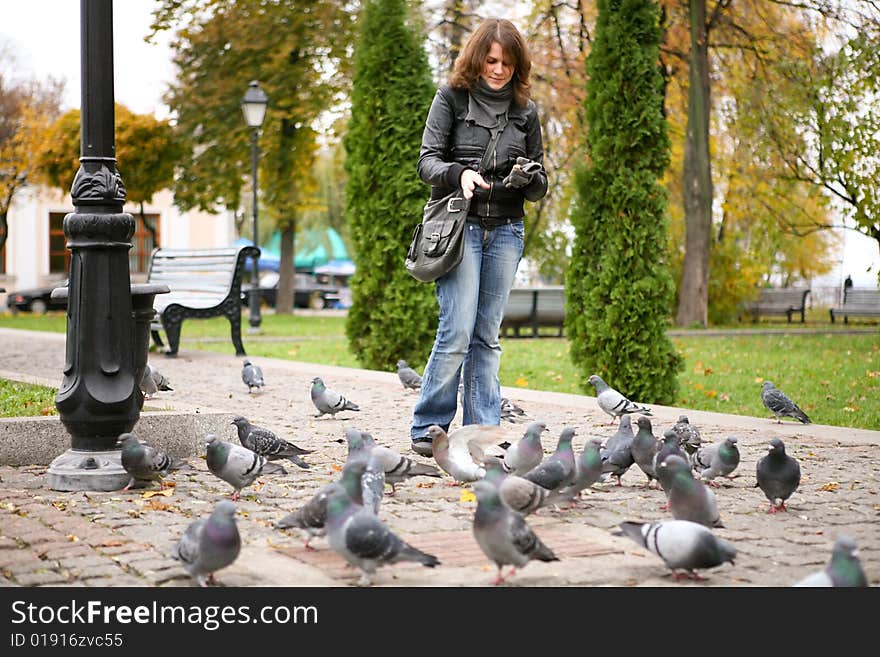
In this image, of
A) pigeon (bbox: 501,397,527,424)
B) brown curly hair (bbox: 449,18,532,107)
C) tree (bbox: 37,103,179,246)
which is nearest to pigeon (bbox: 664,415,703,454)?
pigeon (bbox: 501,397,527,424)

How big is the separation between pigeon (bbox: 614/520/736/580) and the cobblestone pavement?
12cm

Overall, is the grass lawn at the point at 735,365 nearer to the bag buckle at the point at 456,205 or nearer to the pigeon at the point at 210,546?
the bag buckle at the point at 456,205

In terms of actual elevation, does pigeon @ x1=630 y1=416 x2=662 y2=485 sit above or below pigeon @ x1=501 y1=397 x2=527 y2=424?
above

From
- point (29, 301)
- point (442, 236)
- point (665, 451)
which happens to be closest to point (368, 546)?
point (665, 451)

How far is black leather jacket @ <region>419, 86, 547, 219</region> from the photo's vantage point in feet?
21.9

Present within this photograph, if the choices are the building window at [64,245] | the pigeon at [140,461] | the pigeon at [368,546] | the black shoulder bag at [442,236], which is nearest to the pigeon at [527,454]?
the black shoulder bag at [442,236]

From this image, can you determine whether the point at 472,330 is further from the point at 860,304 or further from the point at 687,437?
the point at 860,304

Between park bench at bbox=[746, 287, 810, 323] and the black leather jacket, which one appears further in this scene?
park bench at bbox=[746, 287, 810, 323]

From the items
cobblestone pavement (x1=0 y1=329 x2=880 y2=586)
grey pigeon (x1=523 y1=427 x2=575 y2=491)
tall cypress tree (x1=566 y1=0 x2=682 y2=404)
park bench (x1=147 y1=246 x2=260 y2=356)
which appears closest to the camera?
cobblestone pavement (x1=0 y1=329 x2=880 y2=586)

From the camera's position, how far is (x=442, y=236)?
6516 millimetres

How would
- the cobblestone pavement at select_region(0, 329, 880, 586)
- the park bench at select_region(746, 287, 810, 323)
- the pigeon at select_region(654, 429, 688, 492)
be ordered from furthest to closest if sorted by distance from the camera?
the park bench at select_region(746, 287, 810, 323), the pigeon at select_region(654, 429, 688, 492), the cobblestone pavement at select_region(0, 329, 880, 586)

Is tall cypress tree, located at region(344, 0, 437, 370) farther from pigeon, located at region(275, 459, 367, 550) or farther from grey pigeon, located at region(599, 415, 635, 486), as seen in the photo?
pigeon, located at region(275, 459, 367, 550)

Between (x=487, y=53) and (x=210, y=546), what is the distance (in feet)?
11.9
